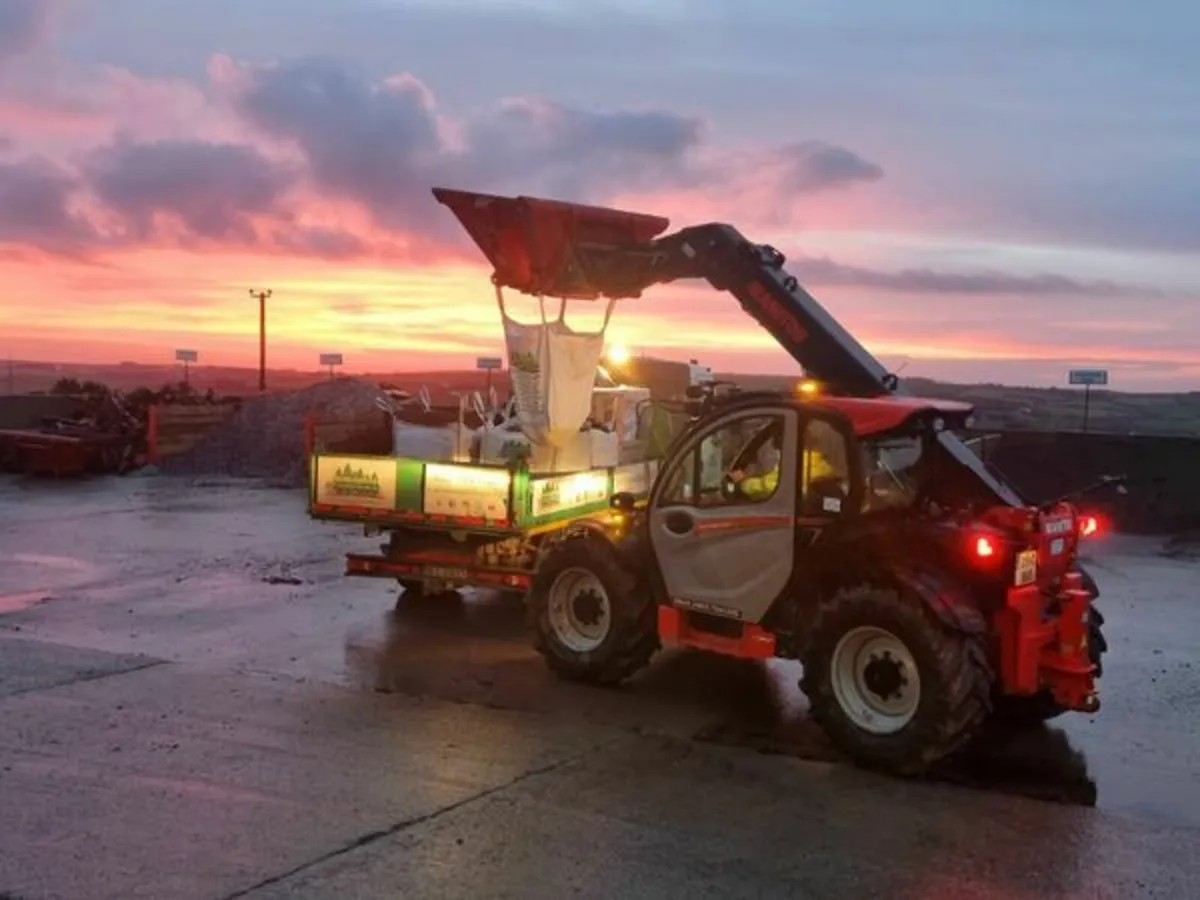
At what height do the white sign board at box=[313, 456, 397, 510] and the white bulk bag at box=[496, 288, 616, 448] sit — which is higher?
the white bulk bag at box=[496, 288, 616, 448]

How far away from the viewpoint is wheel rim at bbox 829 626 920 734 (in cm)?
810

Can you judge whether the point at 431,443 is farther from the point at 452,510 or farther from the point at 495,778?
the point at 495,778

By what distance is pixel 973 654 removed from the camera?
7.86 meters

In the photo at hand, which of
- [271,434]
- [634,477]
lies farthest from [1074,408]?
[634,477]

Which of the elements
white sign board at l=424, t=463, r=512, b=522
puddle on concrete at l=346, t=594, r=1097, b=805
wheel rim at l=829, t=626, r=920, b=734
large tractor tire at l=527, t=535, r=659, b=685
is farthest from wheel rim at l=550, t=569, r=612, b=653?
wheel rim at l=829, t=626, r=920, b=734

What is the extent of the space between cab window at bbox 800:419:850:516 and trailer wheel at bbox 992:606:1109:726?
1.95 metres

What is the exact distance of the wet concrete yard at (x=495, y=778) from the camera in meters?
6.27

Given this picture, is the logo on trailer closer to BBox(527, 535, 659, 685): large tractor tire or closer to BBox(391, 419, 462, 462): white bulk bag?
BBox(391, 419, 462, 462): white bulk bag

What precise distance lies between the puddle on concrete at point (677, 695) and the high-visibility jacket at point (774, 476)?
1.62 metres

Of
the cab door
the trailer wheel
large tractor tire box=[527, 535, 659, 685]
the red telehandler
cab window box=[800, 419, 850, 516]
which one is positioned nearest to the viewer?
the red telehandler

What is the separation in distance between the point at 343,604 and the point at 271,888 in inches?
301

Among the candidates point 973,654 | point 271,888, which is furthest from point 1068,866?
point 271,888

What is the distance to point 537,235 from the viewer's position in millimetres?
11094

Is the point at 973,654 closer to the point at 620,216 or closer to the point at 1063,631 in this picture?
the point at 1063,631
